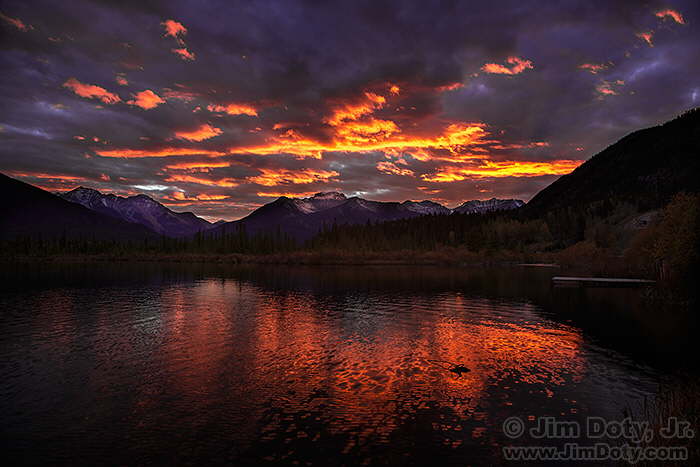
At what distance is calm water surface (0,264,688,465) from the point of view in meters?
16.3

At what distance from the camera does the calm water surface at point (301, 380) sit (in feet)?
53.4

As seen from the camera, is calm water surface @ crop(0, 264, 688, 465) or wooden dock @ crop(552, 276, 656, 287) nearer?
calm water surface @ crop(0, 264, 688, 465)

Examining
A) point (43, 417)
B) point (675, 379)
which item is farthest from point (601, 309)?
point (43, 417)

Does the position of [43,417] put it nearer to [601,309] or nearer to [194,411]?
[194,411]

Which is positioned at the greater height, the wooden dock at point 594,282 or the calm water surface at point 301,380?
the calm water surface at point 301,380

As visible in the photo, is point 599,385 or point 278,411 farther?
point 599,385

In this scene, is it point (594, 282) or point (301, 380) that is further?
point (594, 282)

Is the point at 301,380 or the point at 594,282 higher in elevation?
the point at 301,380

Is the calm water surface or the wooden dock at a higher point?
the calm water surface

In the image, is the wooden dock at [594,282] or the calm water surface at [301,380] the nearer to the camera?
the calm water surface at [301,380]

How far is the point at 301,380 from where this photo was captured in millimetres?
24312

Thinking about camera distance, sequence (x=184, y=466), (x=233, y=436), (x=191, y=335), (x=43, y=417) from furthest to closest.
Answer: (x=191, y=335) → (x=43, y=417) → (x=233, y=436) → (x=184, y=466)

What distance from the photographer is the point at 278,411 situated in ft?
64.3

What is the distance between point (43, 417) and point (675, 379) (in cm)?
3320
